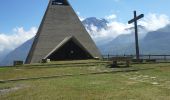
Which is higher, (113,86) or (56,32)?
(56,32)

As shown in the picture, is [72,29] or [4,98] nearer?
[4,98]

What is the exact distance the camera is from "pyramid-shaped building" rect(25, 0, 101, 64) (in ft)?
188

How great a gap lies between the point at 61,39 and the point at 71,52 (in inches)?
115

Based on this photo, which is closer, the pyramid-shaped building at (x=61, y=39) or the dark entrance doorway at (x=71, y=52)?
the pyramid-shaped building at (x=61, y=39)

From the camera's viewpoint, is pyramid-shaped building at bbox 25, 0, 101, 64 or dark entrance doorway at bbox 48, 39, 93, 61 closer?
pyramid-shaped building at bbox 25, 0, 101, 64

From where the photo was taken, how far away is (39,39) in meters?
58.1

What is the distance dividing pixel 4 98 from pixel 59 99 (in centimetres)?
269

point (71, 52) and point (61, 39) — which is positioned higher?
point (61, 39)

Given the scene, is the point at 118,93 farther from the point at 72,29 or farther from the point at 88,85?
the point at 72,29

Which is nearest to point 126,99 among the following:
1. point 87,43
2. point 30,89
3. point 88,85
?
point 88,85

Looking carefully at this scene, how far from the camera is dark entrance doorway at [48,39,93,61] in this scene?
2318 inches

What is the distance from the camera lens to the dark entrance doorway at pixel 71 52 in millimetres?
58875

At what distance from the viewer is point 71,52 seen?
197ft

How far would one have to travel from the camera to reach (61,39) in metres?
59.9
